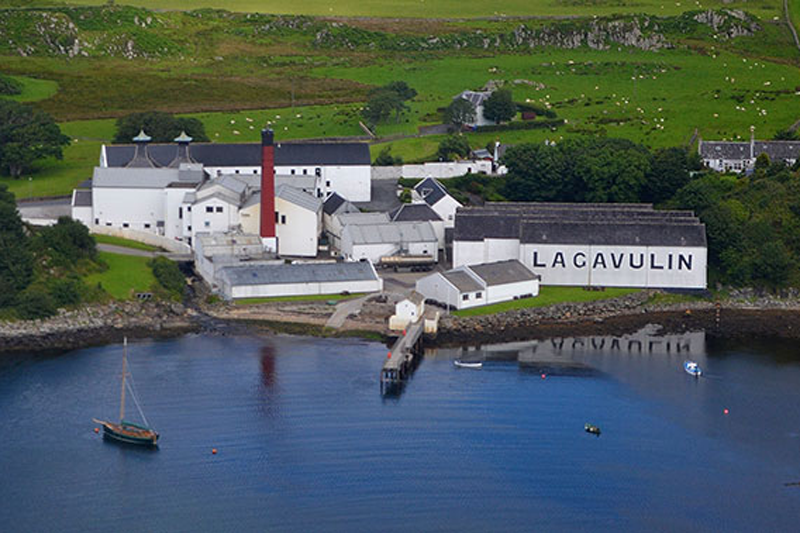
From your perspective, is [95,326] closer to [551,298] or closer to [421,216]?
[421,216]

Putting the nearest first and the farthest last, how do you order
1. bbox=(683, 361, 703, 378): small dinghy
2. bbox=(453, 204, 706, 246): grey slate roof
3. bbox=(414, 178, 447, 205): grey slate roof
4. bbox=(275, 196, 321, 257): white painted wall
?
bbox=(683, 361, 703, 378): small dinghy → bbox=(453, 204, 706, 246): grey slate roof → bbox=(275, 196, 321, 257): white painted wall → bbox=(414, 178, 447, 205): grey slate roof

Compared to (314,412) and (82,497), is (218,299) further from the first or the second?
(82,497)

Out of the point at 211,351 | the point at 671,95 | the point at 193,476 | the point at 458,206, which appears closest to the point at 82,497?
the point at 193,476

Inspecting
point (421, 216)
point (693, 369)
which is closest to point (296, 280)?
point (421, 216)

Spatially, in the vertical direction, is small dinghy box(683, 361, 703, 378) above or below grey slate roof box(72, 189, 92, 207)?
below

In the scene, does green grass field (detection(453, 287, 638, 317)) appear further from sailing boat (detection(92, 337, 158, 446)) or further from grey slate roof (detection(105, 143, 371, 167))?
grey slate roof (detection(105, 143, 371, 167))

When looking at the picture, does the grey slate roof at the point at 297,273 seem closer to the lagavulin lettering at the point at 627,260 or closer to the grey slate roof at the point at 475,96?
the lagavulin lettering at the point at 627,260

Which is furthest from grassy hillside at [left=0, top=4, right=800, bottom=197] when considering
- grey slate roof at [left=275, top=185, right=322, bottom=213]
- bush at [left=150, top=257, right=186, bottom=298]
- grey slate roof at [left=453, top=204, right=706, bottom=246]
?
grey slate roof at [left=453, top=204, right=706, bottom=246]

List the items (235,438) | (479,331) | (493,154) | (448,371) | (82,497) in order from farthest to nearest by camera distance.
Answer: (493,154)
(479,331)
(448,371)
(235,438)
(82,497)

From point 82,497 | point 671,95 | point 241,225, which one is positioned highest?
point 671,95
